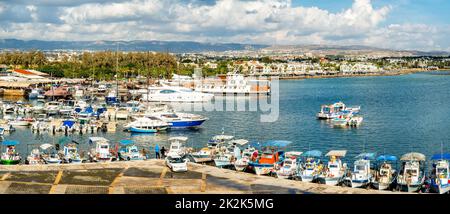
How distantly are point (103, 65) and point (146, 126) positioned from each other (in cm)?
7212

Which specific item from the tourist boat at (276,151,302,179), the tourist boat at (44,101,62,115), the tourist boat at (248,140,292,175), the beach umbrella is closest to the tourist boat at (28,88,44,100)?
the tourist boat at (44,101,62,115)

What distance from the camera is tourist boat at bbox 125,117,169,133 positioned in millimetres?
43500

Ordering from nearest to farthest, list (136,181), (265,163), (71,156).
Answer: (136,181), (265,163), (71,156)

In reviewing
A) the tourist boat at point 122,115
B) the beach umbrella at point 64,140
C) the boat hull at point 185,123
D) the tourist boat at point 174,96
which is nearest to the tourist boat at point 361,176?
the beach umbrella at point 64,140

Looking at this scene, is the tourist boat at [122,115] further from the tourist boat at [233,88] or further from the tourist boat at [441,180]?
the tourist boat at [233,88]

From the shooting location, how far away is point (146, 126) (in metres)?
43.8

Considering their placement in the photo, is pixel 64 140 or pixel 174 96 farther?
pixel 174 96

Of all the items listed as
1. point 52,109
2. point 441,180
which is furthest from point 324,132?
point 52,109

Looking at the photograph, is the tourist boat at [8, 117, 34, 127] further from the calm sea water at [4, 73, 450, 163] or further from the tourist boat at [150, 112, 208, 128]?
the tourist boat at [150, 112, 208, 128]

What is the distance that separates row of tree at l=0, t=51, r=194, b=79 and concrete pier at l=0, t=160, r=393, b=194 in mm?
78003

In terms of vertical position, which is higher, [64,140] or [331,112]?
[64,140]

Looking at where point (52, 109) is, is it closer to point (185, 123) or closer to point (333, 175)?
point (185, 123)

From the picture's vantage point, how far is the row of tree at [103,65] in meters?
105
